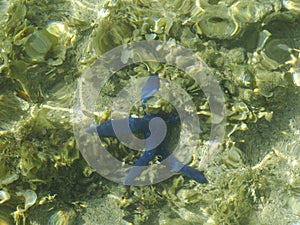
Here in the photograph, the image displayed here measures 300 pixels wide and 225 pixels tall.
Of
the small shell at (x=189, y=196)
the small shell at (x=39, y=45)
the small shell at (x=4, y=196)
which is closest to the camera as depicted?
the small shell at (x=4, y=196)

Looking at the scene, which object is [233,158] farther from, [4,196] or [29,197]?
[4,196]

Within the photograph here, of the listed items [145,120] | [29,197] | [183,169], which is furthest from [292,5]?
[29,197]

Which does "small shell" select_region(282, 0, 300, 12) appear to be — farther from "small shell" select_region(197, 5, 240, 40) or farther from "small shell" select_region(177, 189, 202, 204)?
"small shell" select_region(177, 189, 202, 204)

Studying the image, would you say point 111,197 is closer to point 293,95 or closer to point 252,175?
point 252,175

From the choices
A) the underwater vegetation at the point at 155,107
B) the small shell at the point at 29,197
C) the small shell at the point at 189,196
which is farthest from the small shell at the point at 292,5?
the small shell at the point at 29,197

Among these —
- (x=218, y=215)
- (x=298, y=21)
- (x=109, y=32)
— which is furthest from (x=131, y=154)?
(x=298, y=21)

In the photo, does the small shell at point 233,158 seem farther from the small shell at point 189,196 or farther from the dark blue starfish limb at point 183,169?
the small shell at point 189,196
